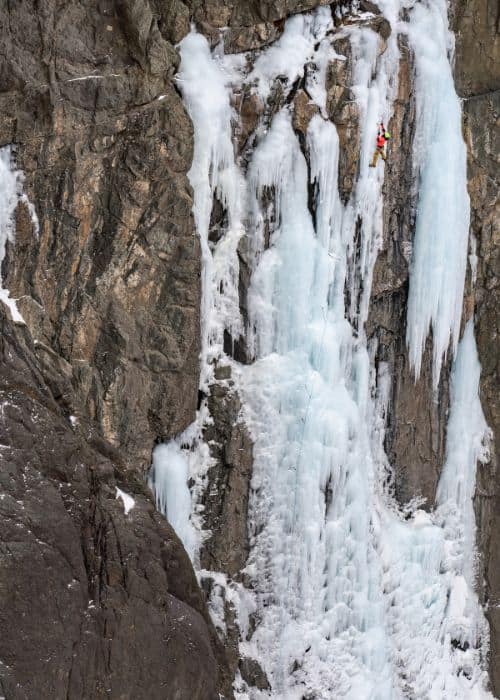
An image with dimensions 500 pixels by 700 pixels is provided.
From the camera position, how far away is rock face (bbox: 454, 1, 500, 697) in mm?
12117

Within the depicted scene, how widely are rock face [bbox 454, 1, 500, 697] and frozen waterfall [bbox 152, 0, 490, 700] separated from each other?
0.54m

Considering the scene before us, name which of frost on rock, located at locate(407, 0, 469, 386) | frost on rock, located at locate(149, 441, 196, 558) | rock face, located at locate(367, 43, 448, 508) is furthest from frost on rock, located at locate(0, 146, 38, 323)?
frost on rock, located at locate(407, 0, 469, 386)

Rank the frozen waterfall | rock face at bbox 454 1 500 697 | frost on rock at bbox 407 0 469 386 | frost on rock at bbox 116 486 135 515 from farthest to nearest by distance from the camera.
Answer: rock face at bbox 454 1 500 697
frost on rock at bbox 407 0 469 386
the frozen waterfall
frost on rock at bbox 116 486 135 515

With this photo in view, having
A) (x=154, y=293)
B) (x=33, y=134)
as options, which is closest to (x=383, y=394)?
(x=154, y=293)

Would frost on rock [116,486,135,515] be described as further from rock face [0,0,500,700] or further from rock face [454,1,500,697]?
rock face [454,1,500,697]

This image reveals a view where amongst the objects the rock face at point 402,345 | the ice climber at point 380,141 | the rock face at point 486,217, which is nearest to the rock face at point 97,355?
the ice climber at point 380,141

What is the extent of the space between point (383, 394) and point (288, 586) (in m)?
2.74

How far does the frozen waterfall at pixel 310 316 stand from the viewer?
34.9 ft

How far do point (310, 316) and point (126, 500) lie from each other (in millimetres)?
3459

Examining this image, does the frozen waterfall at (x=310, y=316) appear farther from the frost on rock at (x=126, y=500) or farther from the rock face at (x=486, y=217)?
the frost on rock at (x=126, y=500)

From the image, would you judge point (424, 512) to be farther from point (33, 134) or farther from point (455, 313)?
point (33, 134)

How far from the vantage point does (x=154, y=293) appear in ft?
32.5

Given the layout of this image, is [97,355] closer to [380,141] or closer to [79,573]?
[79,573]

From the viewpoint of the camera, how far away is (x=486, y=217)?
1252 centimetres
